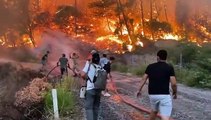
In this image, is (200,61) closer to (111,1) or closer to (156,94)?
(156,94)

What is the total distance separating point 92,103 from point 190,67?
2147 centimetres

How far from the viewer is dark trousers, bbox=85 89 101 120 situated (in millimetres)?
10094

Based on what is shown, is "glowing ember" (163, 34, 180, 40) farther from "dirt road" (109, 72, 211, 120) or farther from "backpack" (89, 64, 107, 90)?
"backpack" (89, 64, 107, 90)

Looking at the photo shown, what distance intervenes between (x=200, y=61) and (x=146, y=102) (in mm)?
12101

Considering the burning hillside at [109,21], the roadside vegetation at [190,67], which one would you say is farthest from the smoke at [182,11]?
the roadside vegetation at [190,67]

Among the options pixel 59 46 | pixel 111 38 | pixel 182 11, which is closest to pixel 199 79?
pixel 59 46

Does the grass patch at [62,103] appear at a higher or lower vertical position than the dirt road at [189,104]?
higher

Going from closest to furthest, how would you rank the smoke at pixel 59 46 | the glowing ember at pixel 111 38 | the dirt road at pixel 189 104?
the dirt road at pixel 189 104, the smoke at pixel 59 46, the glowing ember at pixel 111 38

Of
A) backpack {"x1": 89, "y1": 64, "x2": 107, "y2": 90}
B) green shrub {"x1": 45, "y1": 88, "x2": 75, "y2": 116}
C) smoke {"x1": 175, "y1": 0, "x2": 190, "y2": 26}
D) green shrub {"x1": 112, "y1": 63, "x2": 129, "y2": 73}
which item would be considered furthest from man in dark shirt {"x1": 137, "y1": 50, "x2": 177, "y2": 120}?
smoke {"x1": 175, "y1": 0, "x2": 190, "y2": 26}

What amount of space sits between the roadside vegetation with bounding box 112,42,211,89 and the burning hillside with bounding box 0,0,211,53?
12287 millimetres

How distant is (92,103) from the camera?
403 inches

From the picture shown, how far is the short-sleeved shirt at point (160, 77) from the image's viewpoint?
8906mm

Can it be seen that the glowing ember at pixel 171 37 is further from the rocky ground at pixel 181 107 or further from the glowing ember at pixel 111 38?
the rocky ground at pixel 181 107

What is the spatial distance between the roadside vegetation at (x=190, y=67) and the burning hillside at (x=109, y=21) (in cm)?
1229
